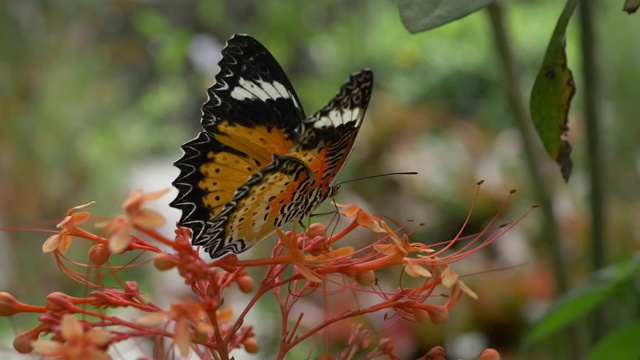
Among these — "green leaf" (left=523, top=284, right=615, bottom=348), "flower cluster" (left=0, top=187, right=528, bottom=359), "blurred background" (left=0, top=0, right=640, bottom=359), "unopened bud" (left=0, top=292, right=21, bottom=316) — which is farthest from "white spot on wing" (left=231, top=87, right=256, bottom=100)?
"blurred background" (left=0, top=0, right=640, bottom=359)

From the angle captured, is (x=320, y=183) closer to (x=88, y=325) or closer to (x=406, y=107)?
(x=88, y=325)

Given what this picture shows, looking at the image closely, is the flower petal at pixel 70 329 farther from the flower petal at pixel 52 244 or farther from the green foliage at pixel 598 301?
the green foliage at pixel 598 301

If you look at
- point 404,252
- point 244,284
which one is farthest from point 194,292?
point 404,252

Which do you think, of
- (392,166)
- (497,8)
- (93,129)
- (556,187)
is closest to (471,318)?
(556,187)

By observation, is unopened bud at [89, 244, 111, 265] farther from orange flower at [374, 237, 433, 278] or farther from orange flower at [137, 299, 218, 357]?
orange flower at [374, 237, 433, 278]

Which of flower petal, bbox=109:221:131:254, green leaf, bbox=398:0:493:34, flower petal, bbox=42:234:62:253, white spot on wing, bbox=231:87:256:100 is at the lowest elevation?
flower petal, bbox=42:234:62:253

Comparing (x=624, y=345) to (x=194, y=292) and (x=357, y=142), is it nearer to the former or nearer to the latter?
(x=194, y=292)
